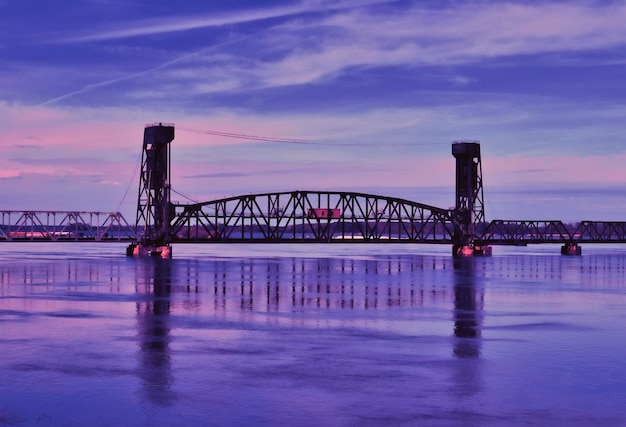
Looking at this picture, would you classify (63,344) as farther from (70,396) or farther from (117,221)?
(117,221)

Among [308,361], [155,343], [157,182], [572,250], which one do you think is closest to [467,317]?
[308,361]

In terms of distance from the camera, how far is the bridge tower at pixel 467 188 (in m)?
146

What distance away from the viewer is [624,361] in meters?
26.9

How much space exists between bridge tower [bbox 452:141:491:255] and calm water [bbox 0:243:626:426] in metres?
95.0

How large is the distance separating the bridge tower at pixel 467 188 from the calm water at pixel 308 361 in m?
95.0

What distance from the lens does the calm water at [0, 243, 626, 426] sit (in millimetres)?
19172

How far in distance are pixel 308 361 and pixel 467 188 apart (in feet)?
406

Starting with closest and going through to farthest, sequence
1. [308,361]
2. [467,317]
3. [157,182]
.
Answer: [308,361] < [467,317] < [157,182]

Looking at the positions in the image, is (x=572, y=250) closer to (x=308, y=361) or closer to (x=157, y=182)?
(x=157, y=182)

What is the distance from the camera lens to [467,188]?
5782 inches

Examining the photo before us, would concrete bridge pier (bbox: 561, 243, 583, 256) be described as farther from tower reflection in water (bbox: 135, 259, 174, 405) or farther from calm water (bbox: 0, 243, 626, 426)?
tower reflection in water (bbox: 135, 259, 174, 405)

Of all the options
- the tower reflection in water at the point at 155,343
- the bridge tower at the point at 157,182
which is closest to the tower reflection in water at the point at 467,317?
the tower reflection in water at the point at 155,343

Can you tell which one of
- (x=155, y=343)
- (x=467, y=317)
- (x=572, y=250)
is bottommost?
Answer: (x=467, y=317)

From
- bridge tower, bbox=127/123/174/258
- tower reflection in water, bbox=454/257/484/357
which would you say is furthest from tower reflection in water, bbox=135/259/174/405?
bridge tower, bbox=127/123/174/258
